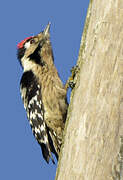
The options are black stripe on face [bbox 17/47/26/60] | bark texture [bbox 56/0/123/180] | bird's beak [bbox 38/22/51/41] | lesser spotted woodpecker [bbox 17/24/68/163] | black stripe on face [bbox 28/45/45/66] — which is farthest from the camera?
black stripe on face [bbox 17/47/26/60]

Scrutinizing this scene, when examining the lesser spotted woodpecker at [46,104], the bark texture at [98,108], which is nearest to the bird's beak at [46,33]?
the lesser spotted woodpecker at [46,104]

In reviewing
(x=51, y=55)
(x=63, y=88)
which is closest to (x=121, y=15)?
(x=63, y=88)

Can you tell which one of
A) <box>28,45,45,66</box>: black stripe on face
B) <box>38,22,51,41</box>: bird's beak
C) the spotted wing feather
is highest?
<box>38,22,51,41</box>: bird's beak

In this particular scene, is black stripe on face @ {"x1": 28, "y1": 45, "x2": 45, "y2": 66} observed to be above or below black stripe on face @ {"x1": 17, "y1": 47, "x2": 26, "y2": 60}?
below

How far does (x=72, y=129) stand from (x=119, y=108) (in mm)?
477

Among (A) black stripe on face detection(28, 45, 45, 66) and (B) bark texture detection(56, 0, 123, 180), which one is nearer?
(B) bark texture detection(56, 0, 123, 180)

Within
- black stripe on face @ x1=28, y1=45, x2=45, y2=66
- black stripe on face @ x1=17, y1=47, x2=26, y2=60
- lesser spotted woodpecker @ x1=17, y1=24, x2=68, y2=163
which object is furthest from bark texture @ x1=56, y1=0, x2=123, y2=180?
black stripe on face @ x1=17, y1=47, x2=26, y2=60

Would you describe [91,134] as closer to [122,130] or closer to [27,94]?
[122,130]

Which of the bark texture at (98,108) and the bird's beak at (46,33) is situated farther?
the bird's beak at (46,33)

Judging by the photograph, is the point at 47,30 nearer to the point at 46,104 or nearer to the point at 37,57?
the point at 37,57

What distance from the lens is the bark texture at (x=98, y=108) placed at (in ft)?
9.46

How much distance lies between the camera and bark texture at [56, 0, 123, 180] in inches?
114

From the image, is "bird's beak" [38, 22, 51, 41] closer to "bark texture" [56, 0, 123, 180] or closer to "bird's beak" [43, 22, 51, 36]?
"bird's beak" [43, 22, 51, 36]

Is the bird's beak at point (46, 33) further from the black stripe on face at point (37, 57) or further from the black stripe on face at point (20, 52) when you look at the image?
the black stripe on face at point (20, 52)
